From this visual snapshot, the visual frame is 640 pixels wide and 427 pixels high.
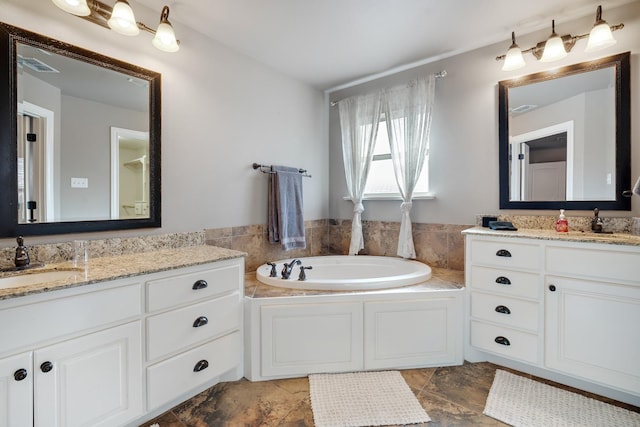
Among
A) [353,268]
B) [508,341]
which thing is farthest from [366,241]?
[508,341]

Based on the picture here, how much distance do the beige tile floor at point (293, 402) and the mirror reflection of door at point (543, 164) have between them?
1300 millimetres

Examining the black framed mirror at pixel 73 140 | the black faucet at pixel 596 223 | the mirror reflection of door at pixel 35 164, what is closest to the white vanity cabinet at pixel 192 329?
the black framed mirror at pixel 73 140

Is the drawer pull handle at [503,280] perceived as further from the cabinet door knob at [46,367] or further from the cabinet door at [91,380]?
the cabinet door knob at [46,367]

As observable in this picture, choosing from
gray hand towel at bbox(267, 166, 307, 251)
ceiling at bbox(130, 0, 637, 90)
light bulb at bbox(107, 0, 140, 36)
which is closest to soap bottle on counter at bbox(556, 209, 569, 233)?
ceiling at bbox(130, 0, 637, 90)

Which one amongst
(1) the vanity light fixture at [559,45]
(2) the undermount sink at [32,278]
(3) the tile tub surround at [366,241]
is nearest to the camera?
(2) the undermount sink at [32,278]

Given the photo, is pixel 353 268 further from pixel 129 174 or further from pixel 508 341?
pixel 129 174

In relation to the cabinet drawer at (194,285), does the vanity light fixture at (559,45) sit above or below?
above

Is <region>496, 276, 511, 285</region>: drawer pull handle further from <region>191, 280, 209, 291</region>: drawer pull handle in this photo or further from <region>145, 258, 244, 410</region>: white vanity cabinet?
<region>191, 280, 209, 291</region>: drawer pull handle

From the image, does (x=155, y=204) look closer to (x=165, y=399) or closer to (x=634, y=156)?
(x=165, y=399)

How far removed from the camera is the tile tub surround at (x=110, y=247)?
1525 millimetres

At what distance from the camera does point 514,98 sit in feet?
7.61

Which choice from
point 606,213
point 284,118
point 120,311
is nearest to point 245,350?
point 120,311

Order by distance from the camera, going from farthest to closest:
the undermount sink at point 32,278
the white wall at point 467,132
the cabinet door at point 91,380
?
the white wall at point 467,132, the undermount sink at point 32,278, the cabinet door at point 91,380

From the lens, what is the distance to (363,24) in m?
2.12
